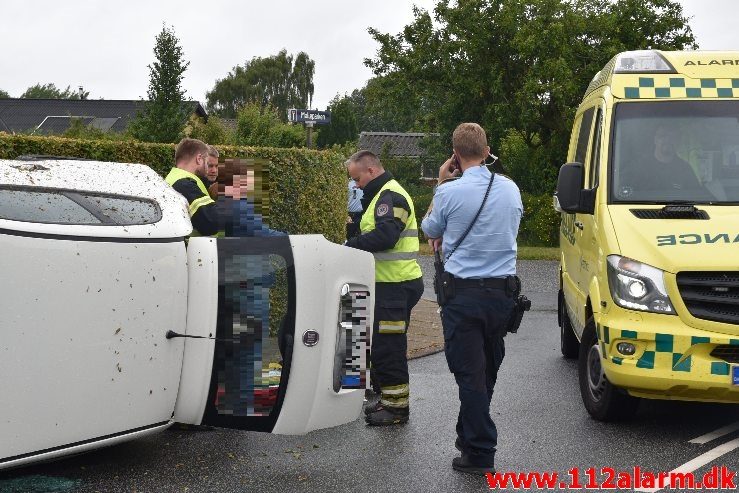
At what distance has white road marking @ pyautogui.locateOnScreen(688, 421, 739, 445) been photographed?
6300 millimetres

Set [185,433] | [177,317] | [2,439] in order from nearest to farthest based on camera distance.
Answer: [2,439]
[177,317]
[185,433]

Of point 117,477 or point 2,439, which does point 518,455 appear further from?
point 2,439

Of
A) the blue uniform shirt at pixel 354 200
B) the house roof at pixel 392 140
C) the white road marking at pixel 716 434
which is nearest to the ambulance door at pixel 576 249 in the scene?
the white road marking at pixel 716 434

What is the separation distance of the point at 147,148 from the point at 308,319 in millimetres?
4314

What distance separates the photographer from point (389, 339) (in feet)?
22.3

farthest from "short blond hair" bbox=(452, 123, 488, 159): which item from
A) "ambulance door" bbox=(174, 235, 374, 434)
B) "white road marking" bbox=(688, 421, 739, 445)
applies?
"white road marking" bbox=(688, 421, 739, 445)

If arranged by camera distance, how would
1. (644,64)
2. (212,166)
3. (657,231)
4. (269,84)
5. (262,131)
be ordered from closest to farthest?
1. (657,231)
2. (212,166)
3. (644,64)
4. (262,131)
5. (269,84)

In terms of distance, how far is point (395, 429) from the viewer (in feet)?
21.7

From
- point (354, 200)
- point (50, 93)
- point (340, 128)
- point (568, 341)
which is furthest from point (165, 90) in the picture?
point (50, 93)

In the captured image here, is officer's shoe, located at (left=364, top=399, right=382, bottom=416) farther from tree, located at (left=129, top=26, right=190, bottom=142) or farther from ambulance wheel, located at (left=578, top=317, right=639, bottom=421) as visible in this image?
tree, located at (left=129, top=26, right=190, bottom=142)

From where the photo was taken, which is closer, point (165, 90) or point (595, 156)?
point (595, 156)

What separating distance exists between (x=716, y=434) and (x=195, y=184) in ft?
12.0

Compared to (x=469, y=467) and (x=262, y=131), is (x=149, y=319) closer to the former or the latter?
(x=469, y=467)

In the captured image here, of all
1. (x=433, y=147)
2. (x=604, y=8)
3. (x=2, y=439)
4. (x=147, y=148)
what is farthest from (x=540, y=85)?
(x=2, y=439)
